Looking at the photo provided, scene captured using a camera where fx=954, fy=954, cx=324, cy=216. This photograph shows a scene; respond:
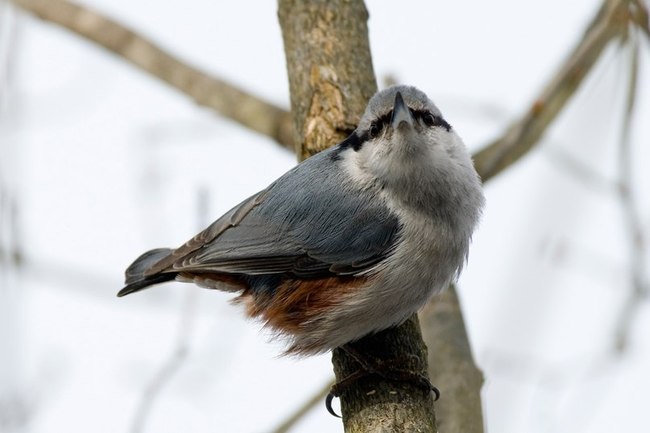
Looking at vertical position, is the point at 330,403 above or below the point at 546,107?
below

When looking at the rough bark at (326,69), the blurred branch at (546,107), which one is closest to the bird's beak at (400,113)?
the rough bark at (326,69)

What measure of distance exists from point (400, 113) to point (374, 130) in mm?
178

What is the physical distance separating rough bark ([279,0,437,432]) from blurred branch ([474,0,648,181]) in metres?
0.61

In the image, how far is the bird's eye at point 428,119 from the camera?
3.59 m

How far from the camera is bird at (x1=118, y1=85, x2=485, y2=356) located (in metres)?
3.53

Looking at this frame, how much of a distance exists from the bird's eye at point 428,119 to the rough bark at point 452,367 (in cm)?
76

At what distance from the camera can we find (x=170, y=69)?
4852 millimetres

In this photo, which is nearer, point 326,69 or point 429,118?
point 429,118

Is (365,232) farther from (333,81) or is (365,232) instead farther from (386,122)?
(333,81)

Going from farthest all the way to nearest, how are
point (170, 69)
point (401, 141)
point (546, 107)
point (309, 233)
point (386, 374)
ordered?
point (170, 69)
point (546, 107)
point (309, 233)
point (401, 141)
point (386, 374)

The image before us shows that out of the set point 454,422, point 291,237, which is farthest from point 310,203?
point 454,422

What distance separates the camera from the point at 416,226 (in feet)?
11.8

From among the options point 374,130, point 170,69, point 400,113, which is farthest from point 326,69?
point 170,69

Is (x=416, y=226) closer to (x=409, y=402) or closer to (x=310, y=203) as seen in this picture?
(x=310, y=203)
